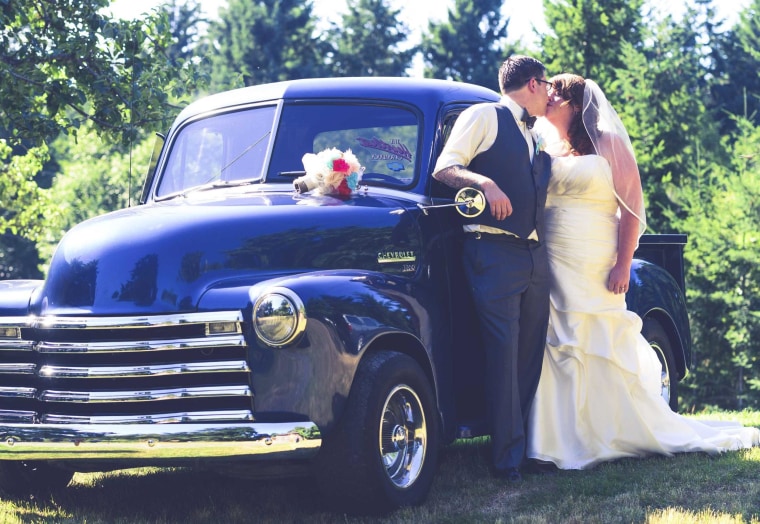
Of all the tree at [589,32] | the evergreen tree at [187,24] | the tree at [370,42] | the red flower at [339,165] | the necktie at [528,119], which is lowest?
the red flower at [339,165]

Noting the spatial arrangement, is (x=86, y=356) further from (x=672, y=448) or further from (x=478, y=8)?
(x=478, y=8)

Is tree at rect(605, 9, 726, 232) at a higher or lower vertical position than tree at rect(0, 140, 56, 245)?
higher

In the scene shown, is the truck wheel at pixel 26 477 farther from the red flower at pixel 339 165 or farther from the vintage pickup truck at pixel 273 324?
the red flower at pixel 339 165

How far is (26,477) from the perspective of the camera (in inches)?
224

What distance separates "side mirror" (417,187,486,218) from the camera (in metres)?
5.38

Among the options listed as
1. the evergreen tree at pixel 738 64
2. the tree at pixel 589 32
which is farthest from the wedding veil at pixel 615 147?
the evergreen tree at pixel 738 64

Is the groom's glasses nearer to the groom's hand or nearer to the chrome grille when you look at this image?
the groom's hand

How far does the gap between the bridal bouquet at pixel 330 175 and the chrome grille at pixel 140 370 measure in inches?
49.3

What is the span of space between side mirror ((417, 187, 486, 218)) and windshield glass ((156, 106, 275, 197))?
1.14 meters

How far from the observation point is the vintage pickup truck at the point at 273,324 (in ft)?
14.7

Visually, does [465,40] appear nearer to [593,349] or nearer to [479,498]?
[593,349]

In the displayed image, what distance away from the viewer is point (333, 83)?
245 inches

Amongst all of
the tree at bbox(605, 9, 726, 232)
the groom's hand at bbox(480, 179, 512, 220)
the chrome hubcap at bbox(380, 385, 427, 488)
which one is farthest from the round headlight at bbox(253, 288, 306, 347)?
the tree at bbox(605, 9, 726, 232)

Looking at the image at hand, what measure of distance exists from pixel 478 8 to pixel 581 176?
4201 centimetres
